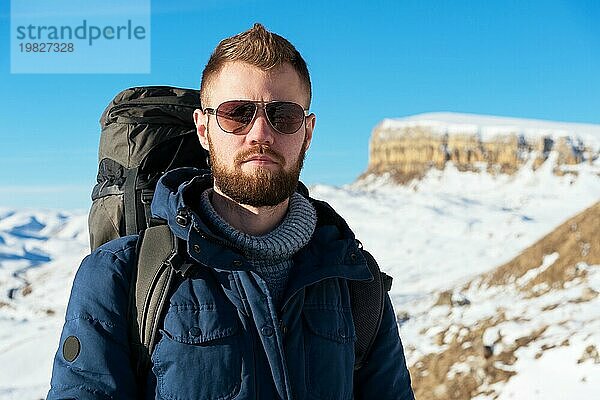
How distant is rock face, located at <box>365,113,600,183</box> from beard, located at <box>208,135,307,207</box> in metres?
64.3

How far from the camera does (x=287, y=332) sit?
2.34 meters

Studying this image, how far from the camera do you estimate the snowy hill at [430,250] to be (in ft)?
43.2

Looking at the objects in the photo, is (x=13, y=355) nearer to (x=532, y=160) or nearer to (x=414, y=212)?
(x=414, y=212)

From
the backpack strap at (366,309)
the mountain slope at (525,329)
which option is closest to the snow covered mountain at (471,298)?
the mountain slope at (525,329)

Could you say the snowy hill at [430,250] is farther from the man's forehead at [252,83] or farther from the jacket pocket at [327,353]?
the man's forehead at [252,83]

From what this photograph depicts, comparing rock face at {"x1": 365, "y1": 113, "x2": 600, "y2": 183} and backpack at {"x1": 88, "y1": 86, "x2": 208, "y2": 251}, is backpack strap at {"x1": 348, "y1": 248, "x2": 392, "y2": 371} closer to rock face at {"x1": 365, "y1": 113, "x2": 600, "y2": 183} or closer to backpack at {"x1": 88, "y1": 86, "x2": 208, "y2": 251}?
backpack at {"x1": 88, "y1": 86, "x2": 208, "y2": 251}

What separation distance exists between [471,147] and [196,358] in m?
76.7

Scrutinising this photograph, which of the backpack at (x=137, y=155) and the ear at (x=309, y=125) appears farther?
the backpack at (x=137, y=155)

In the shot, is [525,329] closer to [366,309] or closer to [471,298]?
[471,298]

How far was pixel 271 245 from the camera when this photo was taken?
7.99ft

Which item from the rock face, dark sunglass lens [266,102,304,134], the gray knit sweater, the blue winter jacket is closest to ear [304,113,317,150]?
dark sunglass lens [266,102,304,134]

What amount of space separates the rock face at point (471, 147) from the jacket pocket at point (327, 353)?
64224 millimetres

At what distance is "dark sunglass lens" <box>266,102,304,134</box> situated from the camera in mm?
2424

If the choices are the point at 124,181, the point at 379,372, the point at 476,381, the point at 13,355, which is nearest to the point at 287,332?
the point at 379,372
